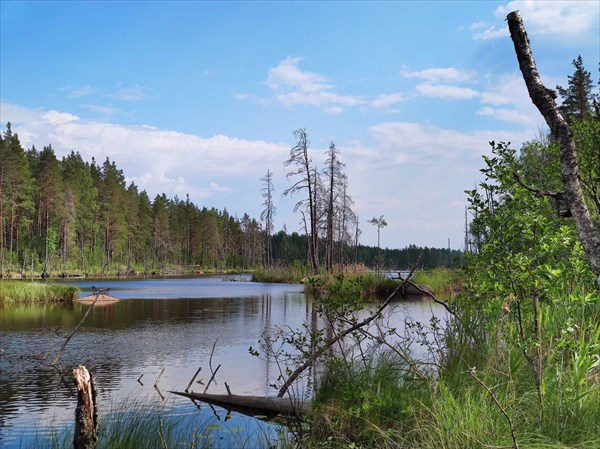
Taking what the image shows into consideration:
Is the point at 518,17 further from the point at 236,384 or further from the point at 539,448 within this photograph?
the point at 236,384

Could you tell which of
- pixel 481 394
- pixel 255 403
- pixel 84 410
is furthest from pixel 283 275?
pixel 84 410

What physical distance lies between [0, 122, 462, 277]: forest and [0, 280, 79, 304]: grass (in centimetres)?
1902

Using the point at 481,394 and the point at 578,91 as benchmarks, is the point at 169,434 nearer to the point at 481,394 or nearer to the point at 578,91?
the point at 481,394

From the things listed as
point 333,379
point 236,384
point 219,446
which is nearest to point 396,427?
point 333,379

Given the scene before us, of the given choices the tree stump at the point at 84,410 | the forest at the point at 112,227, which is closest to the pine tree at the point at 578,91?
the forest at the point at 112,227

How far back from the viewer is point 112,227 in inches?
3583

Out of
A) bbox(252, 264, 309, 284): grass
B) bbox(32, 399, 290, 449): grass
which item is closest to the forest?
bbox(252, 264, 309, 284): grass

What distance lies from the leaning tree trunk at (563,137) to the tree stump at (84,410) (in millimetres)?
4482

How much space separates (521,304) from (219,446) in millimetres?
4591

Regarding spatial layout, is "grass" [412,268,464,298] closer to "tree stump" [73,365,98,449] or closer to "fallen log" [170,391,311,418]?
"fallen log" [170,391,311,418]

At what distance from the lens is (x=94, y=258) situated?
84875 millimetres

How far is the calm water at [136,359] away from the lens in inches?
361

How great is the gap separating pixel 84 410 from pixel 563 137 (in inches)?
195

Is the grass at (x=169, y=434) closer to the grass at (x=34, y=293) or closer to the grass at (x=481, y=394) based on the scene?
the grass at (x=481, y=394)
